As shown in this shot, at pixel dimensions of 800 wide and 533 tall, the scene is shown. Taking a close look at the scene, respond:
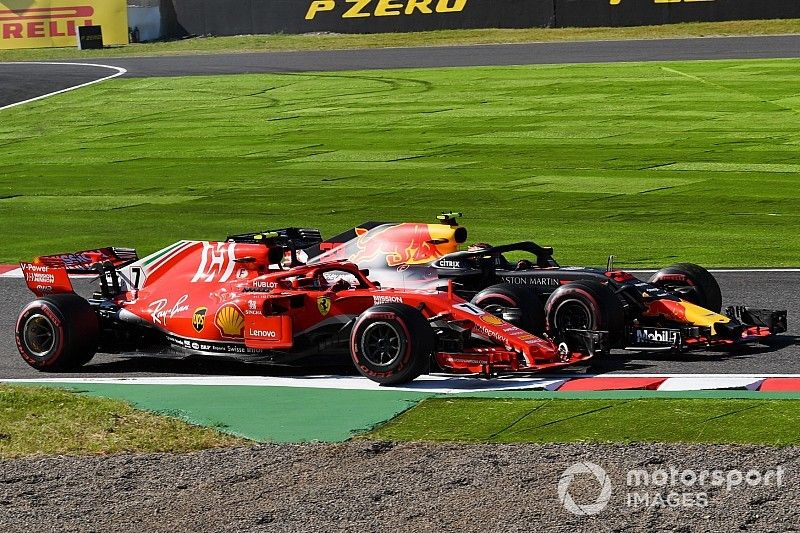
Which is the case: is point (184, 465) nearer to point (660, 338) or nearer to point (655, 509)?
point (655, 509)

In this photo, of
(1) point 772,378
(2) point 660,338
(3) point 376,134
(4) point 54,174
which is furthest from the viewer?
(3) point 376,134

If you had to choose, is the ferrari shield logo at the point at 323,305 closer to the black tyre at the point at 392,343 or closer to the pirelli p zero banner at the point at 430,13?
the black tyre at the point at 392,343

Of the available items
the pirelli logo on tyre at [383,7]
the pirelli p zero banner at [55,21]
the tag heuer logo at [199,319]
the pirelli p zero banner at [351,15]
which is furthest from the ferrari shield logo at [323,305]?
the pirelli p zero banner at [55,21]

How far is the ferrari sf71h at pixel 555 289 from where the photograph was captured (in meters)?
11.5

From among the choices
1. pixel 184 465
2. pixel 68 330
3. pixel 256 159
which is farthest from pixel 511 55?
pixel 184 465

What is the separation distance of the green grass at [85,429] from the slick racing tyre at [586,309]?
11.4 ft

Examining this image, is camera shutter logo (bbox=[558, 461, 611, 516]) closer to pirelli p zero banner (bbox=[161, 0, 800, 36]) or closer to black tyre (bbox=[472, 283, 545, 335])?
black tyre (bbox=[472, 283, 545, 335])

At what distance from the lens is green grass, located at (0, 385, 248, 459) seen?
9.05 meters

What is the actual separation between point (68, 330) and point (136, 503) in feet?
14.3

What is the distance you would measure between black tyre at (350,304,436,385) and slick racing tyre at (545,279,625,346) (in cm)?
129

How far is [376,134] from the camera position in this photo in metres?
31.8

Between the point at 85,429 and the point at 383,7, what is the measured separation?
1642 inches

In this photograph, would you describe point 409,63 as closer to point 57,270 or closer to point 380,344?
point 57,270

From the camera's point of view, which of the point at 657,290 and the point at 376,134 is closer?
the point at 657,290
